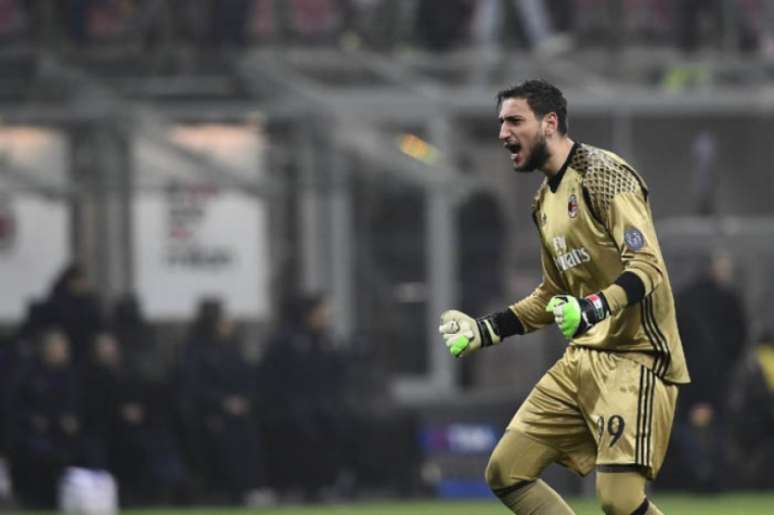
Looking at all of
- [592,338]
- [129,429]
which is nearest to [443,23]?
[129,429]

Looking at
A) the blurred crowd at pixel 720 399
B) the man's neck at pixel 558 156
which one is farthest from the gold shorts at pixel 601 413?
the blurred crowd at pixel 720 399

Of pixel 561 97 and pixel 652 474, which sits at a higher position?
pixel 561 97

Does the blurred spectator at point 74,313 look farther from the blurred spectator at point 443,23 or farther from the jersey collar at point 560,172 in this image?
the jersey collar at point 560,172

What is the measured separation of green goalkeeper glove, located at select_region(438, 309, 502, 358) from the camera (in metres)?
8.49

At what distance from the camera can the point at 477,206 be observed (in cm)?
1972

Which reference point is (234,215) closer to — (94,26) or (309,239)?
(309,239)

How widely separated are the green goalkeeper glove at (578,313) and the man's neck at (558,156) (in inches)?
30.5

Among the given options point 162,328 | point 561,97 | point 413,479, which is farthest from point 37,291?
point 561,97

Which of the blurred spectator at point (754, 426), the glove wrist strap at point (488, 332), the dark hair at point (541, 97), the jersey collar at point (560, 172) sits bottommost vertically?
the blurred spectator at point (754, 426)

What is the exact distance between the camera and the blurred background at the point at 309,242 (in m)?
18.0

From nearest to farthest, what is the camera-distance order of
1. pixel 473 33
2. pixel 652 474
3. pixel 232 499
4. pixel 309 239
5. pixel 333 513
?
pixel 652 474 → pixel 333 513 → pixel 232 499 → pixel 309 239 → pixel 473 33

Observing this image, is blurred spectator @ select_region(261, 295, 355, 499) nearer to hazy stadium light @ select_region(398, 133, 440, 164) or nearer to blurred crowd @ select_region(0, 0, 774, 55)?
hazy stadium light @ select_region(398, 133, 440, 164)

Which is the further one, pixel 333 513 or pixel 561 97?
pixel 333 513

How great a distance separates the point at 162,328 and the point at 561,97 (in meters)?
10.5
